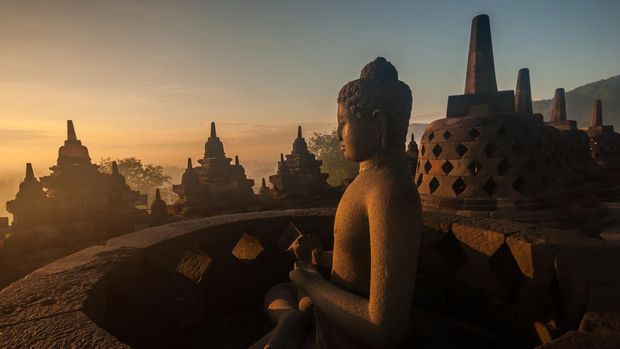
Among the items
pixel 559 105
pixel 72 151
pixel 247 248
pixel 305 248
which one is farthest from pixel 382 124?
pixel 559 105

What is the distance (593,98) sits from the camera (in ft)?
340

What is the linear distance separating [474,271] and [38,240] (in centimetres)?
904

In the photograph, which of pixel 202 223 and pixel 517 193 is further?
pixel 517 193

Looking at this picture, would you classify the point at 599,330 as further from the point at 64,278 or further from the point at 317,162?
the point at 317,162

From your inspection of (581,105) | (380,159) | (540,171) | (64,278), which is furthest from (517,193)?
(581,105)

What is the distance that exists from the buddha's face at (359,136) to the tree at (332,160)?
31913 millimetres

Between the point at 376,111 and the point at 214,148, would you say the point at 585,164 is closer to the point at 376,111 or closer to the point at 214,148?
the point at 376,111

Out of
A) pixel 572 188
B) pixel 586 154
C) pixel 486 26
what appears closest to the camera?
pixel 486 26

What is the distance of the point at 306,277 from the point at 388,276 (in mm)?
610

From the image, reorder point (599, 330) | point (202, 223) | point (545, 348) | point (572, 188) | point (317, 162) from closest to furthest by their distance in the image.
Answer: point (545, 348) < point (599, 330) < point (202, 223) < point (572, 188) < point (317, 162)

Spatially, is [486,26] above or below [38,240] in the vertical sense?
above

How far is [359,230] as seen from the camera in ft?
5.70

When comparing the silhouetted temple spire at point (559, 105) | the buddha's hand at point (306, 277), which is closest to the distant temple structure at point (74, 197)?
the buddha's hand at point (306, 277)

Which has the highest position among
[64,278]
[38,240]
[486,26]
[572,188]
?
[486,26]
